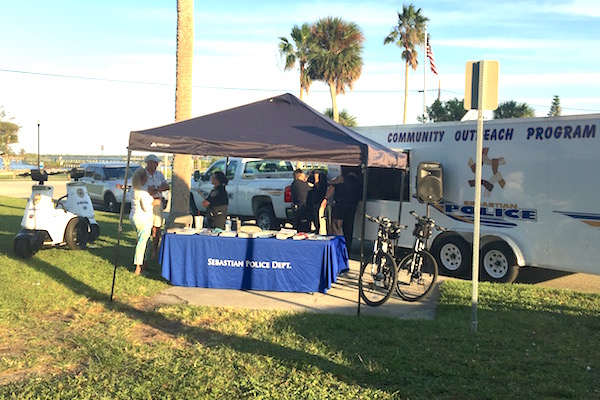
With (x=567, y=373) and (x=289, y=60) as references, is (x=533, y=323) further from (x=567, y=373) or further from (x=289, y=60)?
(x=289, y=60)

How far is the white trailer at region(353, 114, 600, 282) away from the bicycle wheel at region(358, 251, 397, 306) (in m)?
2.37

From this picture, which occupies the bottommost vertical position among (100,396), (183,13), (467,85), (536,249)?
(100,396)

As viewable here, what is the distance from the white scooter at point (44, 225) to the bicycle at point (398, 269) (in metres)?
5.65

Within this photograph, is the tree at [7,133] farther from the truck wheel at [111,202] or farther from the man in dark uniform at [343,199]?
the man in dark uniform at [343,199]

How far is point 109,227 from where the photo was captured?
578 inches

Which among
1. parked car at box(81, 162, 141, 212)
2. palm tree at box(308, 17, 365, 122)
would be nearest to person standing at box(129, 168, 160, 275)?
A: parked car at box(81, 162, 141, 212)

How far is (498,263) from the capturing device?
9211 millimetres

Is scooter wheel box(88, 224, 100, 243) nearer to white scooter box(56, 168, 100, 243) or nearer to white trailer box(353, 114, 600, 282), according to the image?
white scooter box(56, 168, 100, 243)

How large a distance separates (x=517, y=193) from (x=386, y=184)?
2.65 meters

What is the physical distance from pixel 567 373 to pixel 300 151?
4.06m

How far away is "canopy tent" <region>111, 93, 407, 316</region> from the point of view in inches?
288

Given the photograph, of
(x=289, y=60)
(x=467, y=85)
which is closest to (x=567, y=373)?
(x=467, y=85)

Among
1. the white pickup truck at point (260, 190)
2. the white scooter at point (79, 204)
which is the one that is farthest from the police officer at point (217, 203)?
the white pickup truck at point (260, 190)

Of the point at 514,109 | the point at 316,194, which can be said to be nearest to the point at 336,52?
the point at 514,109
